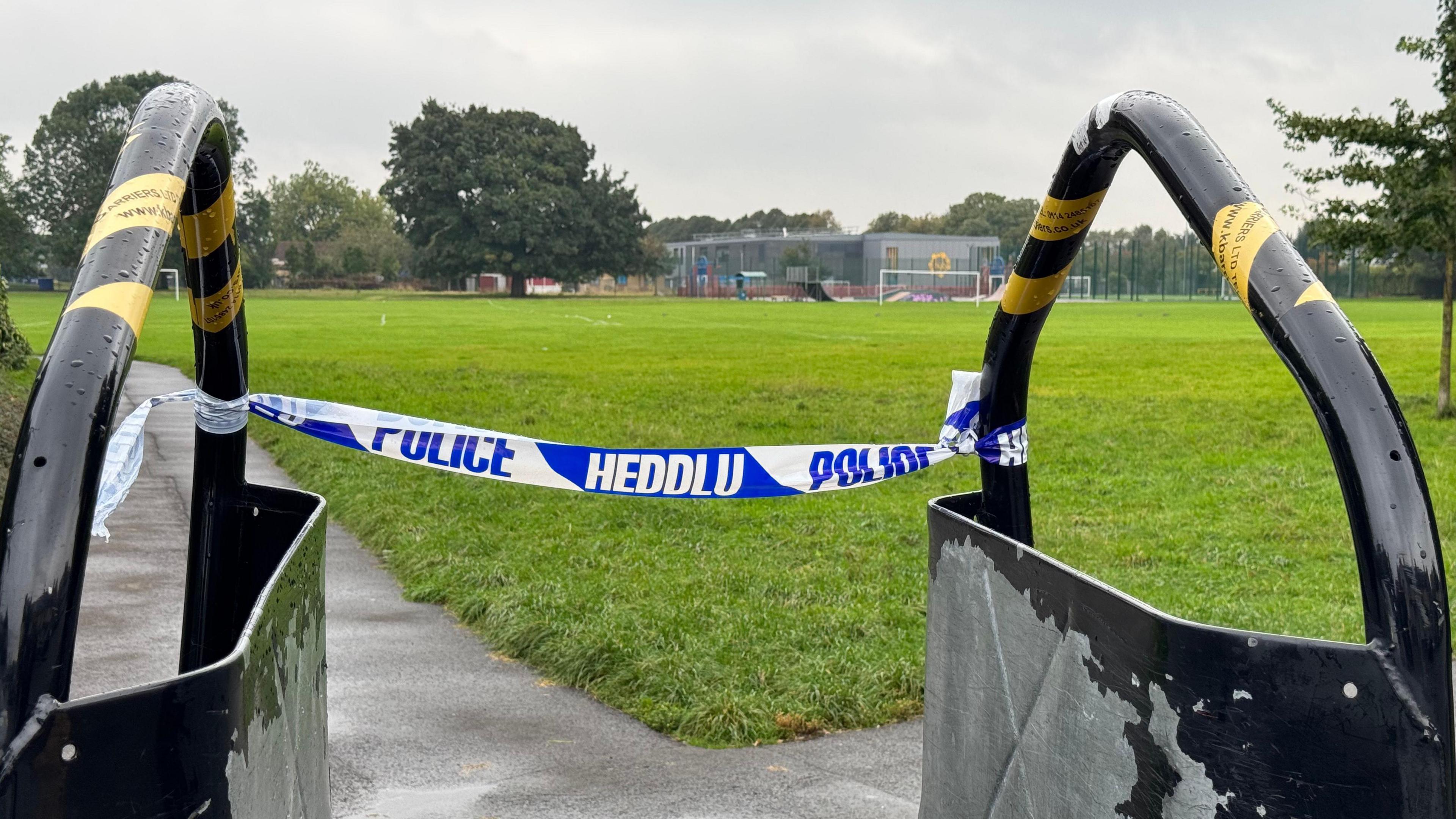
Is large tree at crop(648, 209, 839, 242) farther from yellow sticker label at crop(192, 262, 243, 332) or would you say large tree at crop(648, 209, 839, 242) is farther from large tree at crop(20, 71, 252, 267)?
yellow sticker label at crop(192, 262, 243, 332)

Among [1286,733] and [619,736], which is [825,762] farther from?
[1286,733]

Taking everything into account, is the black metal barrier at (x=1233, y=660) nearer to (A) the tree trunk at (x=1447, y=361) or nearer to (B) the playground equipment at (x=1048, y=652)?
(B) the playground equipment at (x=1048, y=652)

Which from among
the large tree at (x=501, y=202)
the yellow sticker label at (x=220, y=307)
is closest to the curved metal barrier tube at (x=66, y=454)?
the yellow sticker label at (x=220, y=307)

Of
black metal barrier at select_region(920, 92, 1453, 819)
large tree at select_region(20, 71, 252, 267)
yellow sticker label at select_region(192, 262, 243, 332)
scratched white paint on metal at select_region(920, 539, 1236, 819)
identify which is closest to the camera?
black metal barrier at select_region(920, 92, 1453, 819)

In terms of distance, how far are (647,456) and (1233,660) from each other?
1581 millimetres

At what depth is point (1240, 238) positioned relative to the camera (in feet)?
4.89

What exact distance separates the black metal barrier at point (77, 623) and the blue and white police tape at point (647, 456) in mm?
651

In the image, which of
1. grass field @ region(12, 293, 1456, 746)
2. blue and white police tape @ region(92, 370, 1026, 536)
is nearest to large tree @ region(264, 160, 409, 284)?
grass field @ region(12, 293, 1456, 746)

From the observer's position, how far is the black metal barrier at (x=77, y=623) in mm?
1069

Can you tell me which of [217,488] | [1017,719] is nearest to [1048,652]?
[1017,719]

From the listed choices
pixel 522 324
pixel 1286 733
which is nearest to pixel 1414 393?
pixel 1286 733

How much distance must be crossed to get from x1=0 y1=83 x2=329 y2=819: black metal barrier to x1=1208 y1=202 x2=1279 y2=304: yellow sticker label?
1119 mm

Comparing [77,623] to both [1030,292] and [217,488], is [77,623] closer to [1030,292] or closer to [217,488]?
[217,488]

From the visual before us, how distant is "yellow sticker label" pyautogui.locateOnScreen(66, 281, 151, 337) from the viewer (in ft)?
4.14
